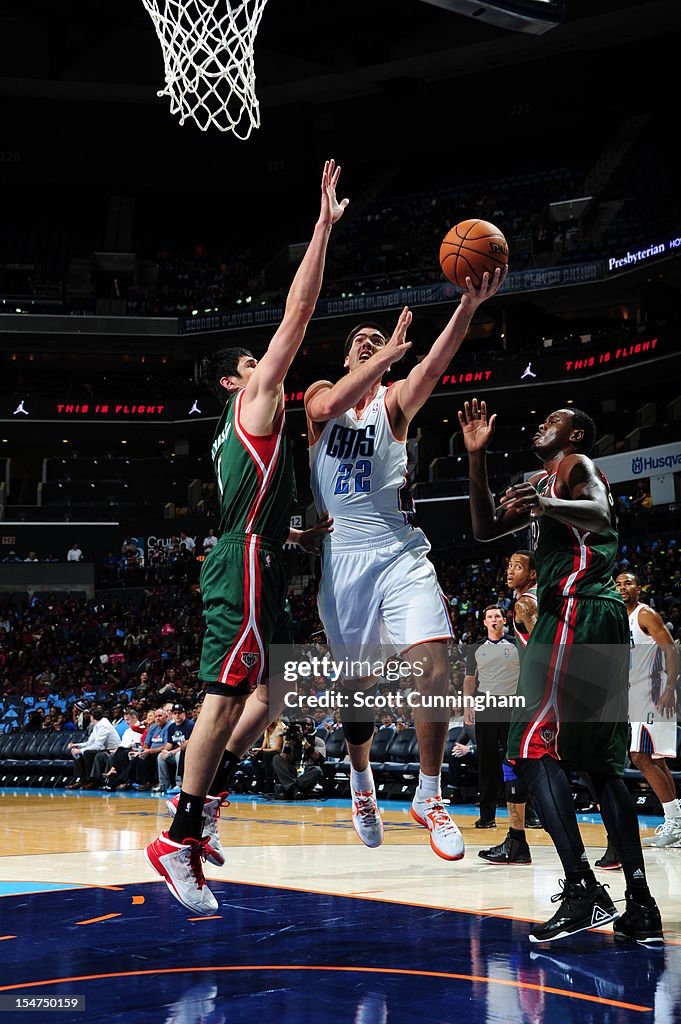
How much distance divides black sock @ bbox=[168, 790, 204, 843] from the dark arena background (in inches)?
341

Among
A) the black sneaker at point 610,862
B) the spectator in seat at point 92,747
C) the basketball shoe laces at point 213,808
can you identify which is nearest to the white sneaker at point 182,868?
the basketball shoe laces at point 213,808

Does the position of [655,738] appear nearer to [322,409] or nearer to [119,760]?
[322,409]

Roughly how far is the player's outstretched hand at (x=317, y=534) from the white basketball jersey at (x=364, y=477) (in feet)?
0.11

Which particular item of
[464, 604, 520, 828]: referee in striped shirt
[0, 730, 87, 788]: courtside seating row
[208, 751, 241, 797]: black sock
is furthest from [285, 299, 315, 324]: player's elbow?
[0, 730, 87, 788]: courtside seating row

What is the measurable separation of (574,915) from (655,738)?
3638 mm

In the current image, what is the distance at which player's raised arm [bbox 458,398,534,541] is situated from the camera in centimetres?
488

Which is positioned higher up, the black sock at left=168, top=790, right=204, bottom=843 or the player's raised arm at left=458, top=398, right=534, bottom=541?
the player's raised arm at left=458, top=398, right=534, bottom=541

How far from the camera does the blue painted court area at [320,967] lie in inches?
143

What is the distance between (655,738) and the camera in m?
8.06

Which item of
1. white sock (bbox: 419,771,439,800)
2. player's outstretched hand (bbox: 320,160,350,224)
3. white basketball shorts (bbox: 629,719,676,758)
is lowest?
white sock (bbox: 419,771,439,800)

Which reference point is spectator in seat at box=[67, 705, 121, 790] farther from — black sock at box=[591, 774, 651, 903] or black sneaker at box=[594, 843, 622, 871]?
black sock at box=[591, 774, 651, 903]

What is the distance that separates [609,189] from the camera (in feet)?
115

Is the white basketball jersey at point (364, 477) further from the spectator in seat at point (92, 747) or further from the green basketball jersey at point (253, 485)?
the spectator in seat at point (92, 747)

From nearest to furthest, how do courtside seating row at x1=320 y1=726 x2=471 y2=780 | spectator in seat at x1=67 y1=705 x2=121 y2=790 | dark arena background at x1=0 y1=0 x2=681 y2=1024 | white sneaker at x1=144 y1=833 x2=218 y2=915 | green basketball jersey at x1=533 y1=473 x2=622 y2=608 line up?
white sneaker at x1=144 y1=833 x2=218 y2=915 < green basketball jersey at x1=533 y1=473 x2=622 y2=608 < courtside seating row at x1=320 y1=726 x2=471 y2=780 < spectator in seat at x1=67 y1=705 x2=121 y2=790 < dark arena background at x1=0 y1=0 x2=681 y2=1024
